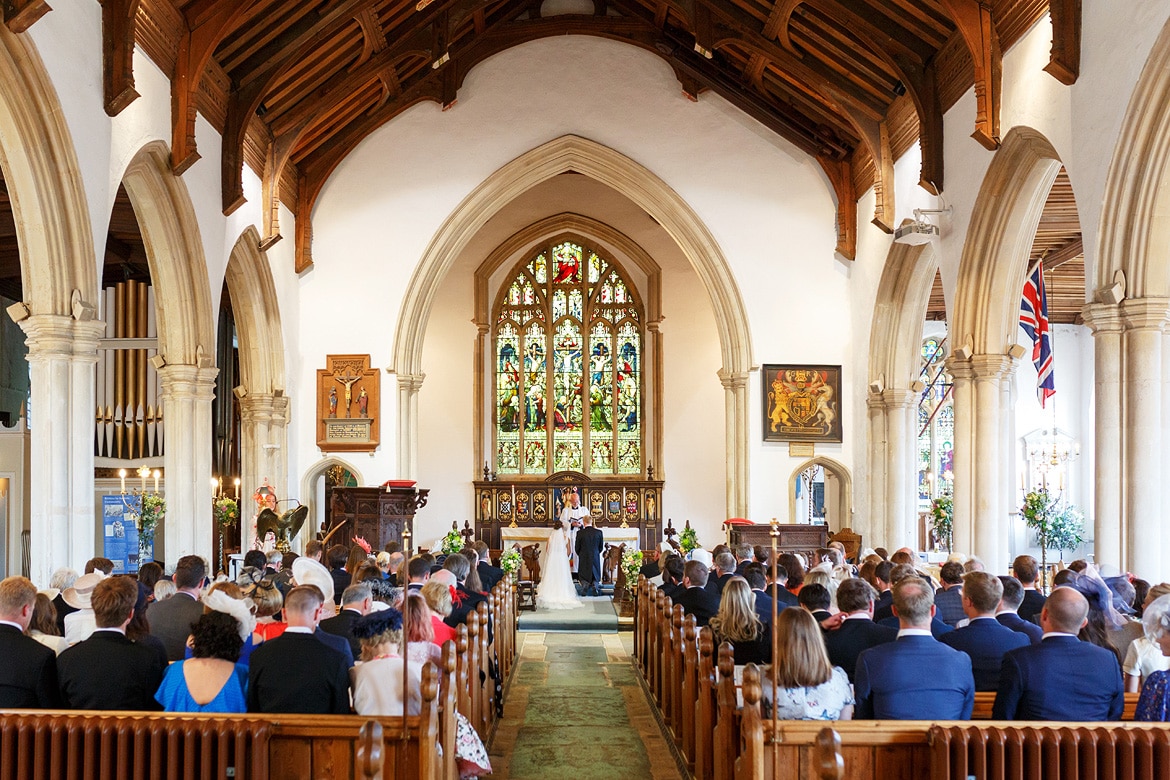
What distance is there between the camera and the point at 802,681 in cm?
396

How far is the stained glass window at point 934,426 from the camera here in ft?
66.6

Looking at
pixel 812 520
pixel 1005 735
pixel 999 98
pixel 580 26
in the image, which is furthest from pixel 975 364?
pixel 812 520

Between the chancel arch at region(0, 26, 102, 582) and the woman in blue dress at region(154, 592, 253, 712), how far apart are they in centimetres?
501

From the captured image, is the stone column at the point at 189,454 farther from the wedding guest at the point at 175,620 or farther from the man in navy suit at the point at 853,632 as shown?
the man in navy suit at the point at 853,632

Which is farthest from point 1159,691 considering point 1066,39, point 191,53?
point 191,53

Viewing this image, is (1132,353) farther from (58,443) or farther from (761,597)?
(58,443)

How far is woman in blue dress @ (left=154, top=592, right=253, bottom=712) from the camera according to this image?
3.87 m

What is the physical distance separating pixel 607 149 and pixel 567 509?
4.97m

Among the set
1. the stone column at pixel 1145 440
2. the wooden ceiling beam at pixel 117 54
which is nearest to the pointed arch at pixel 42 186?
the wooden ceiling beam at pixel 117 54

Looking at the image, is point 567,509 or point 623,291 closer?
point 567,509

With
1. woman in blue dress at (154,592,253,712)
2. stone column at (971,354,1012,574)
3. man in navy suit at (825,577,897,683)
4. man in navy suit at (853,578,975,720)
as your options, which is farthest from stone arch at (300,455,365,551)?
man in navy suit at (853,578,975,720)

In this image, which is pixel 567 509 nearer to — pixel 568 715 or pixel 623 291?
pixel 623 291

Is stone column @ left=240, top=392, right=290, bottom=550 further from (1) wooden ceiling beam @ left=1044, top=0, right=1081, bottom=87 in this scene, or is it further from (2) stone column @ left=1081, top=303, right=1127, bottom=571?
(1) wooden ceiling beam @ left=1044, top=0, right=1081, bottom=87

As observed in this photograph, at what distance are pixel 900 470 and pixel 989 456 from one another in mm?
3451
